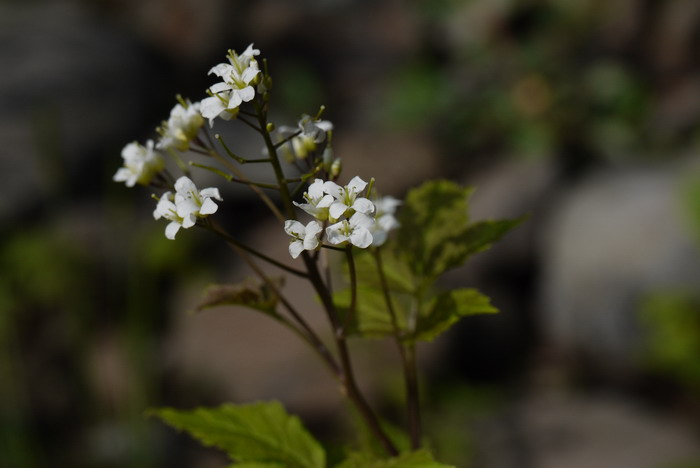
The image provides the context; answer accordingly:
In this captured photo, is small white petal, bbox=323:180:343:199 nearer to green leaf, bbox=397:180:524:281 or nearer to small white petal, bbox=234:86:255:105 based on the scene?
small white petal, bbox=234:86:255:105

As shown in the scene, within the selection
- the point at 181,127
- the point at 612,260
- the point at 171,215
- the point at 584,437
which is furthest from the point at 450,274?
the point at 171,215

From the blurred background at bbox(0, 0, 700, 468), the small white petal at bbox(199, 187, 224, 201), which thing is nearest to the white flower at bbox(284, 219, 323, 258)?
the small white petal at bbox(199, 187, 224, 201)

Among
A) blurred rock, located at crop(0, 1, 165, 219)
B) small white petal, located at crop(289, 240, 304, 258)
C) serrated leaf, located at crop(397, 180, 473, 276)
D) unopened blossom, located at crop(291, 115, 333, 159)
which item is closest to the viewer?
small white petal, located at crop(289, 240, 304, 258)

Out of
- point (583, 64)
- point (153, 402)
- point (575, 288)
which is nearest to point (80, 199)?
point (153, 402)

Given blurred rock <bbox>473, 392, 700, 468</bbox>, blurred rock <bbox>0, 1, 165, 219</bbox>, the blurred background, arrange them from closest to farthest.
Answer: blurred rock <bbox>473, 392, 700, 468</bbox>, the blurred background, blurred rock <bbox>0, 1, 165, 219</bbox>

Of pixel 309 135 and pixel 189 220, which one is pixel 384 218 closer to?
pixel 309 135

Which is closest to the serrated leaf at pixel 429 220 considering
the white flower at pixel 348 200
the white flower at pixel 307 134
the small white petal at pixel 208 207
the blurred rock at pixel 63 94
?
the white flower at pixel 307 134
